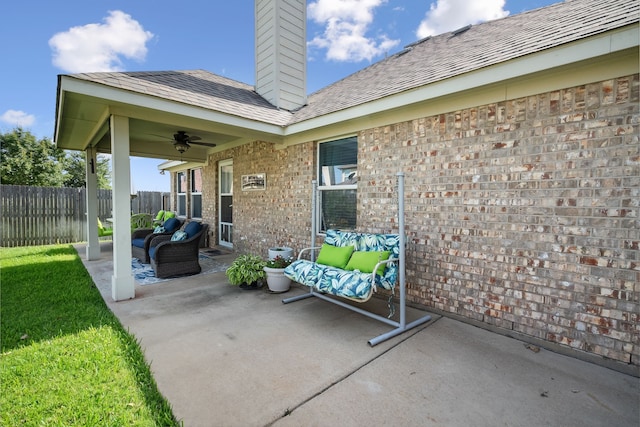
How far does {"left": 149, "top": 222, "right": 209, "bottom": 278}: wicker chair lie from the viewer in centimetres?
523

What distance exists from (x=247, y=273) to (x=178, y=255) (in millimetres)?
1694

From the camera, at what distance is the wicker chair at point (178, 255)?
5.23m

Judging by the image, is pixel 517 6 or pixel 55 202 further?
pixel 55 202

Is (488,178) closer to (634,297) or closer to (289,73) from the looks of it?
(634,297)

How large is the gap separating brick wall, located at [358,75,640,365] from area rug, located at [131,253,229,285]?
Answer: 158 inches

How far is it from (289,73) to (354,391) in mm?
6655

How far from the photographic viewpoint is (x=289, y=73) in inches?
269

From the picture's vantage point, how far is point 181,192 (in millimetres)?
10828

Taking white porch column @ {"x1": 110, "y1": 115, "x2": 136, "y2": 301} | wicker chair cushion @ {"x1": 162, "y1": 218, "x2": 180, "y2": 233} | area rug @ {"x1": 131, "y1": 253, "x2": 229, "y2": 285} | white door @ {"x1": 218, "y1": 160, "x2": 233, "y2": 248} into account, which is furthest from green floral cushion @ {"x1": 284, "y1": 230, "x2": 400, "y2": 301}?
white door @ {"x1": 218, "y1": 160, "x2": 233, "y2": 248}

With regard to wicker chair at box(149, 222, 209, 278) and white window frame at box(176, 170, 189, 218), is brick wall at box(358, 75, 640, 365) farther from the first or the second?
white window frame at box(176, 170, 189, 218)

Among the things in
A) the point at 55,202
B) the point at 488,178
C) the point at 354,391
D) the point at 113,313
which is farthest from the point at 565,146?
the point at 55,202

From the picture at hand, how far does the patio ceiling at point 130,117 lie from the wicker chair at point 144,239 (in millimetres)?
2101

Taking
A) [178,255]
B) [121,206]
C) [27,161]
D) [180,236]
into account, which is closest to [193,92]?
[121,206]

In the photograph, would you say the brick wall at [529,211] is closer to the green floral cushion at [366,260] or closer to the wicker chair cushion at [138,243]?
the green floral cushion at [366,260]
